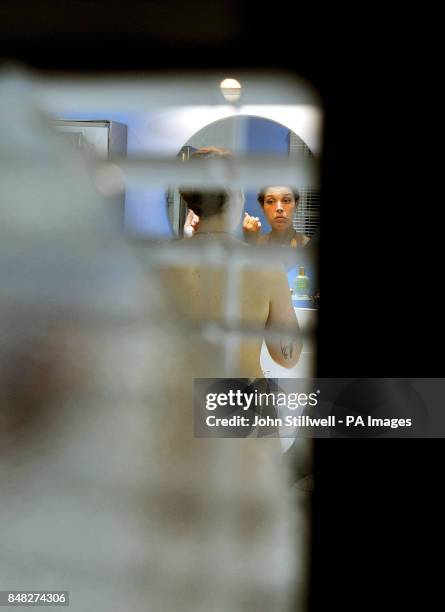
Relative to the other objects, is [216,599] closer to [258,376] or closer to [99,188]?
[258,376]

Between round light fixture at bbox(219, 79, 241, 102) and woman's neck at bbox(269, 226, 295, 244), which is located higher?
round light fixture at bbox(219, 79, 241, 102)

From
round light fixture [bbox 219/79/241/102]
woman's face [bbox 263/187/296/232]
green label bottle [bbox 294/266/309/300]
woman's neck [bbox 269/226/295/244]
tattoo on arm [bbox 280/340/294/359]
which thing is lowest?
tattoo on arm [bbox 280/340/294/359]

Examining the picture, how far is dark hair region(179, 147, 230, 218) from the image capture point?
1555 mm

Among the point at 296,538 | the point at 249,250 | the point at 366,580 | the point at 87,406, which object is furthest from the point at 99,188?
the point at 366,580

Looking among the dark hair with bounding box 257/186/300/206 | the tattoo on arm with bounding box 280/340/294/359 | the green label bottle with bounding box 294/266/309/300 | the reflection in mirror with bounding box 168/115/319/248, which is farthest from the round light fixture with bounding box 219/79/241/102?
the tattoo on arm with bounding box 280/340/294/359

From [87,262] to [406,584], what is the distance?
1.09 m

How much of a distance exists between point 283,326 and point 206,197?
1.18ft

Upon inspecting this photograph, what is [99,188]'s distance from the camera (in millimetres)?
1596

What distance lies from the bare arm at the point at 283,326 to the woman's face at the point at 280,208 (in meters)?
0.11

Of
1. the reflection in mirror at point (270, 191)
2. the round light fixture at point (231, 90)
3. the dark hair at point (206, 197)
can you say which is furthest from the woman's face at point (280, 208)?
the round light fixture at point (231, 90)

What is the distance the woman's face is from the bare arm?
0.11 metres

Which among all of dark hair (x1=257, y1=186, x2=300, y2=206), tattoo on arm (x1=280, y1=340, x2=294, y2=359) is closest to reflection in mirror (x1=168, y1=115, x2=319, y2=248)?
dark hair (x1=257, y1=186, x2=300, y2=206)

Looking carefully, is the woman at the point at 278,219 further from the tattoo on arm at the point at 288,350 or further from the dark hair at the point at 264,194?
the tattoo on arm at the point at 288,350

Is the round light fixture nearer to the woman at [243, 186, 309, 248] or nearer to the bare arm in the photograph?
the woman at [243, 186, 309, 248]
